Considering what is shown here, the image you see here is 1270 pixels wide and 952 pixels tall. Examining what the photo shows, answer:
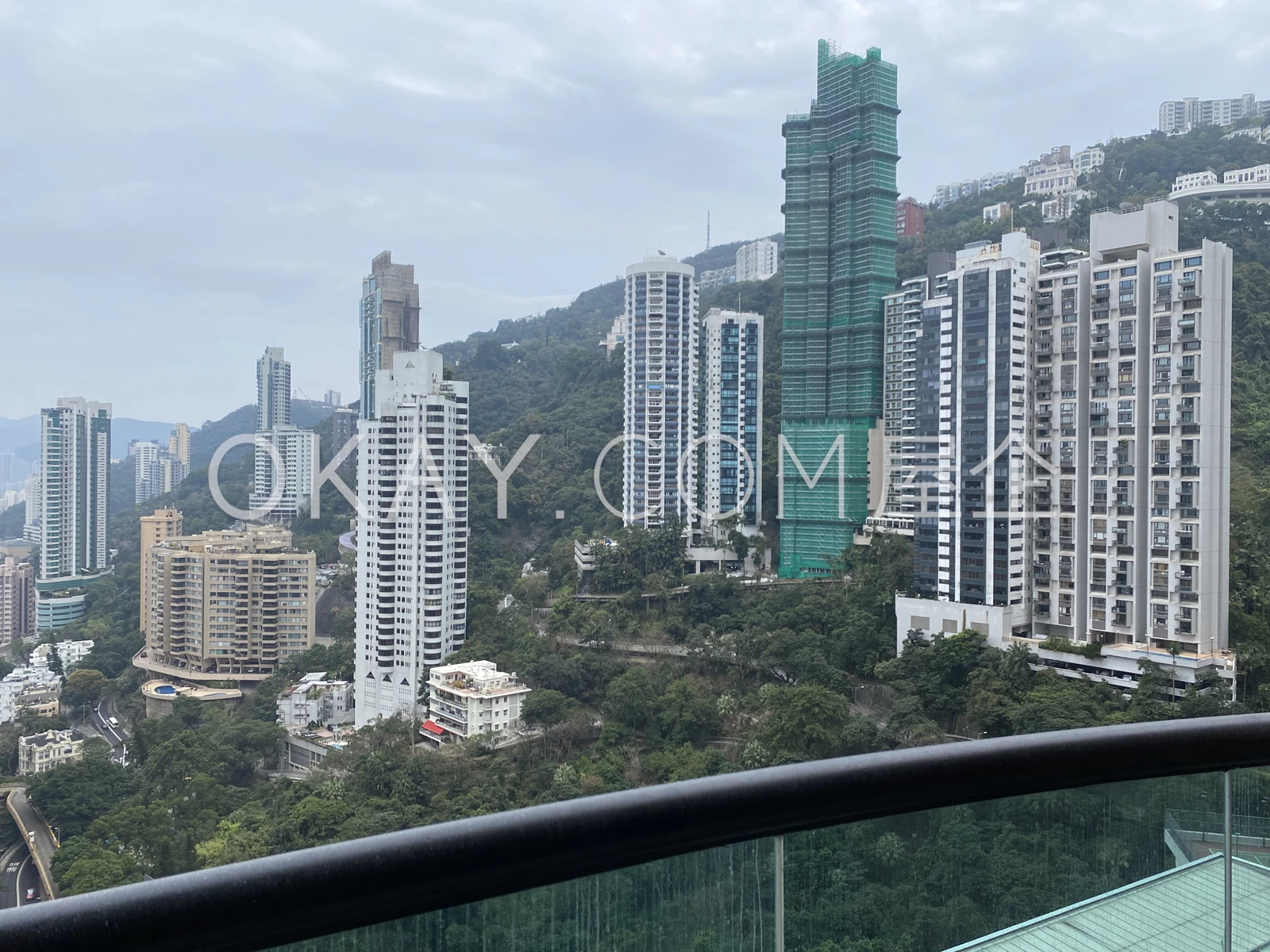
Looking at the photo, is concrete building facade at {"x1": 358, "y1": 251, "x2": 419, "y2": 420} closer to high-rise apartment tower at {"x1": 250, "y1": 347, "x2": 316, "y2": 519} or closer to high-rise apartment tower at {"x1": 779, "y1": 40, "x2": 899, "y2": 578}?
high-rise apartment tower at {"x1": 250, "y1": 347, "x2": 316, "y2": 519}

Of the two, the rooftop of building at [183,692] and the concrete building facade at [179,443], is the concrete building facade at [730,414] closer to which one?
the rooftop of building at [183,692]

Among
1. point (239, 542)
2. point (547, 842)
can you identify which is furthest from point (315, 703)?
point (547, 842)

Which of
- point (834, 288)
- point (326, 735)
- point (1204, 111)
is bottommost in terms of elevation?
point (326, 735)

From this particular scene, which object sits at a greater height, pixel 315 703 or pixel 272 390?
pixel 272 390

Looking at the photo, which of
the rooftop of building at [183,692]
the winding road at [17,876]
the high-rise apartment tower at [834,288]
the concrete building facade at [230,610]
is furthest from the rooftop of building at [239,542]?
the high-rise apartment tower at [834,288]

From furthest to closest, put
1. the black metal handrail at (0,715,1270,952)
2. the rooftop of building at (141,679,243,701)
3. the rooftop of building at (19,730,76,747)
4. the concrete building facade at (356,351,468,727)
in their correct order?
the rooftop of building at (141,679,243,701) → the concrete building facade at (356,351,468,727) → the rooftop of building at (19,730,76,747) → the black metal handrail at (0,715,1270,952)

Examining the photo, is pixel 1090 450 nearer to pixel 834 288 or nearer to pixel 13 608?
pixel 834 288

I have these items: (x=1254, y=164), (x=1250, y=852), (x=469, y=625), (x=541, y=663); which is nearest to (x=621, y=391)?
(x=469, y=625)

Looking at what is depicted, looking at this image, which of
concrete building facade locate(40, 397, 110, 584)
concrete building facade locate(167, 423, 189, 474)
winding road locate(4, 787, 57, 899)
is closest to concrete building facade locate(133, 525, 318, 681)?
concrete building facade locate(40, 397, 110, 584)
